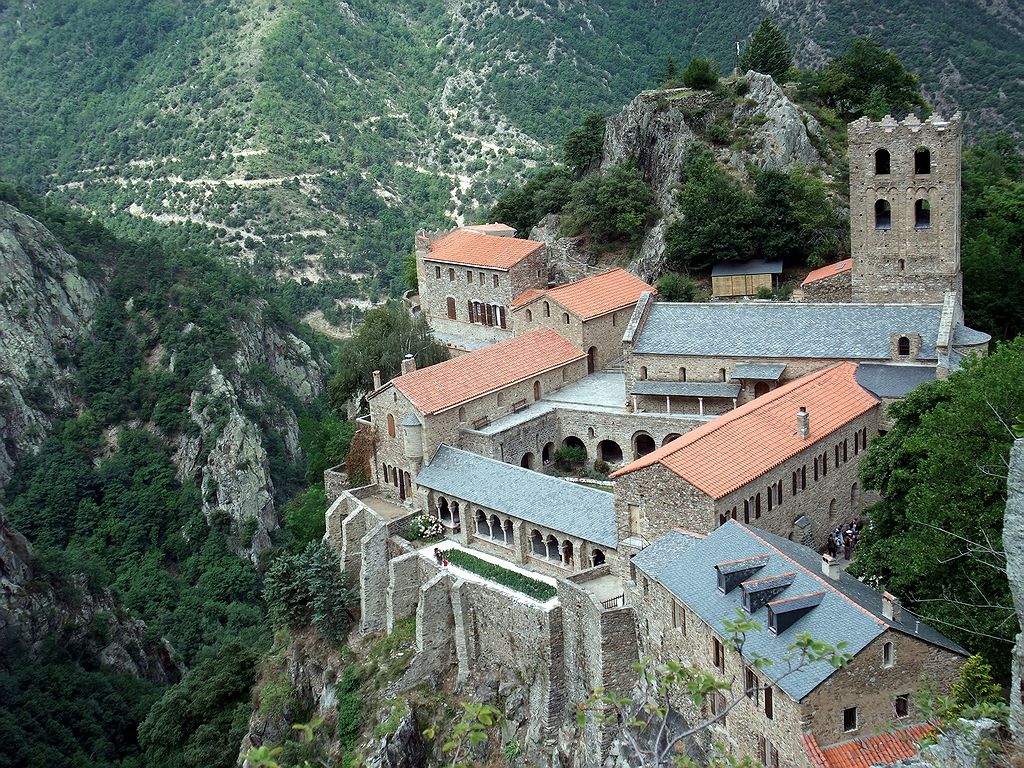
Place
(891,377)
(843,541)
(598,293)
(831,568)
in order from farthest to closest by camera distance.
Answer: (598,293)
(891,377)
(843,541)
(831,568)

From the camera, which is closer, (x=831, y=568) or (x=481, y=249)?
(x=831, y=568)

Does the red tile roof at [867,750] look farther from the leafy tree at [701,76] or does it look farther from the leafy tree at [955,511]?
the leafy tree at [701,76]

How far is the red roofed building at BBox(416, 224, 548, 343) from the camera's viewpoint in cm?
6372

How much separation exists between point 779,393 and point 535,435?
1223cm

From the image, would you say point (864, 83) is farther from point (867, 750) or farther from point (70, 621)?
point (70, 621)

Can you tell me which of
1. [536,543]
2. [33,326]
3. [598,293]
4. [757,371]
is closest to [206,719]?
[536,543]

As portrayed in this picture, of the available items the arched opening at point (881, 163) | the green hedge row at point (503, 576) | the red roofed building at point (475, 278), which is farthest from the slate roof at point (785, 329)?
the green hedge row at point (503, 576)

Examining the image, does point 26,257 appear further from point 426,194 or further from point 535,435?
point 535,435

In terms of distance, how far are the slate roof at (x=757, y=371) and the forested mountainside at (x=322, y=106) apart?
231 ft

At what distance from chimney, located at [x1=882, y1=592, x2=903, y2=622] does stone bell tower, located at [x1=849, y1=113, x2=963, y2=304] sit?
24401mm

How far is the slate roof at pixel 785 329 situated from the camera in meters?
47.3

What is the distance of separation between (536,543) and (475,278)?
1000 inches

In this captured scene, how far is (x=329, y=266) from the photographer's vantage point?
13175 centimetres

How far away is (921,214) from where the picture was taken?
166ft
